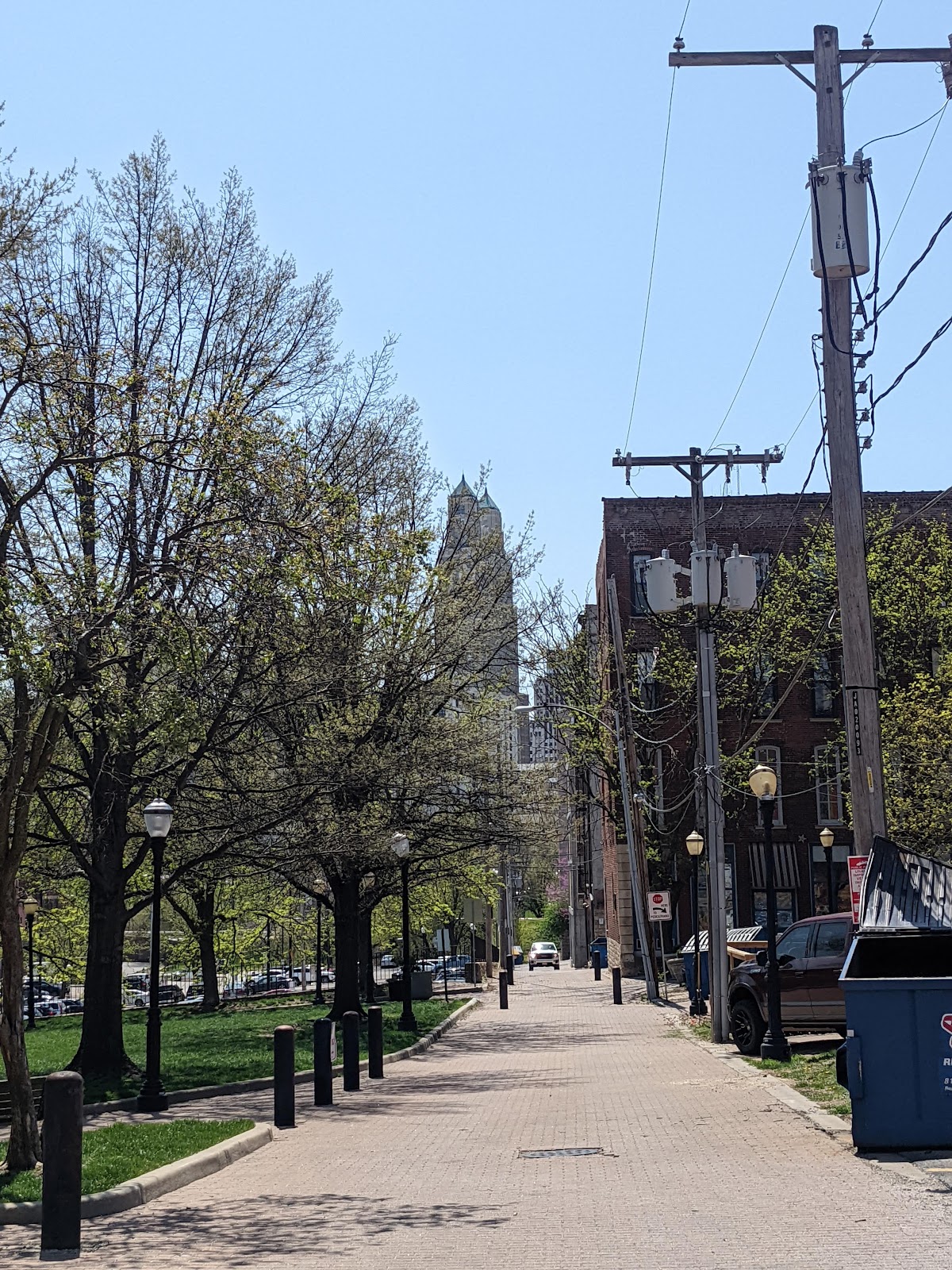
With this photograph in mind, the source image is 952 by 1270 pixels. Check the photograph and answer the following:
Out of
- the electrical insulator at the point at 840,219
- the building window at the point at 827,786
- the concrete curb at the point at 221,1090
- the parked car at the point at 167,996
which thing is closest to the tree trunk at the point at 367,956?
the concrete curb at the point at 221,1090

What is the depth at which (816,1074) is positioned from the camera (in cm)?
1670

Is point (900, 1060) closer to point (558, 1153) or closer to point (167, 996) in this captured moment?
point (558, 1153)

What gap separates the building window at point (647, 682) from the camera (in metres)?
51.1

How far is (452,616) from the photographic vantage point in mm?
28172

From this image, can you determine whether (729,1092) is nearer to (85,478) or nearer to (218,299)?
(85,478)

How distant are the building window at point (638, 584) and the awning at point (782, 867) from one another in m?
9.98

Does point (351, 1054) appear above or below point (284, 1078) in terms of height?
below

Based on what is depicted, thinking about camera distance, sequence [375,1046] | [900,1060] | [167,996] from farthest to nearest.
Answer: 1. [167,996]
2. [375,1046]
3. [900,1060]

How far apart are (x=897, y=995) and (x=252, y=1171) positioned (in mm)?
5457

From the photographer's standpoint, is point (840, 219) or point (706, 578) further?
point (706, 578)

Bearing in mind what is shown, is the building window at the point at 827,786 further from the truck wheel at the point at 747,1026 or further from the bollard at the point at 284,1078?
the bollard at the point at 284,1078

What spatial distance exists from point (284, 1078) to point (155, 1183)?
4.17 meters

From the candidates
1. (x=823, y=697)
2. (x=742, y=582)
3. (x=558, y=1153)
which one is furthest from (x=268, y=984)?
(x=558, y=1153)

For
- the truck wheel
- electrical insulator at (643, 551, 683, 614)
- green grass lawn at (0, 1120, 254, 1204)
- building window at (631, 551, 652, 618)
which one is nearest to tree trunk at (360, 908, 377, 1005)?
building window at (631, 551, 652, 618)
